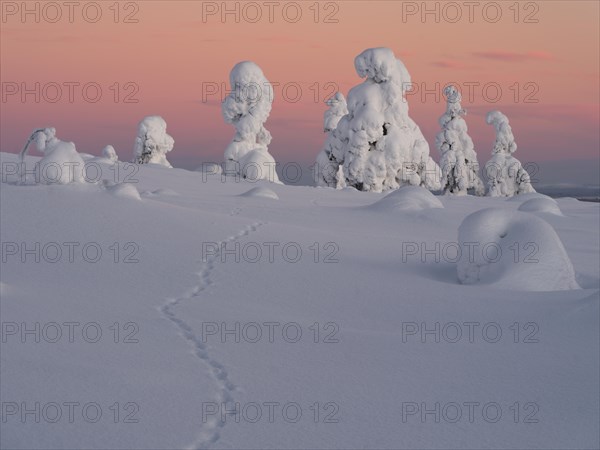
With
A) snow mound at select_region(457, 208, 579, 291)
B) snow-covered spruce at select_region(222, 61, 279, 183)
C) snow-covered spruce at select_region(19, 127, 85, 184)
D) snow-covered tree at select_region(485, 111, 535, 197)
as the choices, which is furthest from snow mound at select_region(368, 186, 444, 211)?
snow-covered tree at select_region(485, 111, 535, 197)

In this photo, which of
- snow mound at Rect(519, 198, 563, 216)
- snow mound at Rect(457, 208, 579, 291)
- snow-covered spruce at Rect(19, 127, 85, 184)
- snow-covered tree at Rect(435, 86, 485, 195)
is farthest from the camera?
snow-covered tree at Rect(435, 86, 485, 195)

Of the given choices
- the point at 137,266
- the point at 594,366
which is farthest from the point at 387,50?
the point at 594,366

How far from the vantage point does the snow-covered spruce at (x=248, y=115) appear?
1184 inches

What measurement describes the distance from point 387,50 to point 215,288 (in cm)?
2072

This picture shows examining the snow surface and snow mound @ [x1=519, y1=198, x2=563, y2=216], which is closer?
the snow surface

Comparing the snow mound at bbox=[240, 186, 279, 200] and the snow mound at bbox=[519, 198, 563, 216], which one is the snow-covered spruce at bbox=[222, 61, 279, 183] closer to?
the snow mound at bbox=[240, 186, 279, 200]

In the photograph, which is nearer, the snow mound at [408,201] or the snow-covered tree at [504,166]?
the snow mound at [408,201]

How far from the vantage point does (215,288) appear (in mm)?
6555

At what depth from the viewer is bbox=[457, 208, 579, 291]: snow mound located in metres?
7.09

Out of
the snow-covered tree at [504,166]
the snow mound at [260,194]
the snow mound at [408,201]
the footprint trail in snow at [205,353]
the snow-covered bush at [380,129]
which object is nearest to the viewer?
the footprint trail in snow at [205,353]

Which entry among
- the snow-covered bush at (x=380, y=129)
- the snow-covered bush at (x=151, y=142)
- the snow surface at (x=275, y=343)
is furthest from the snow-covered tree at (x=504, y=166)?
the snow surface at (x=275, y=343)

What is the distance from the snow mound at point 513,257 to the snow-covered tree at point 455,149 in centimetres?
2815

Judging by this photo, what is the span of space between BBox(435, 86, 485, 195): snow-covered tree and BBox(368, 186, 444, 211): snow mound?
71.0 ft

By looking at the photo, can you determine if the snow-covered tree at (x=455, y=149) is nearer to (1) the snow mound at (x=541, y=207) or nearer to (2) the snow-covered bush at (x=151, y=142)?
(2) the snow-covered bush at (x=151, y=142)
